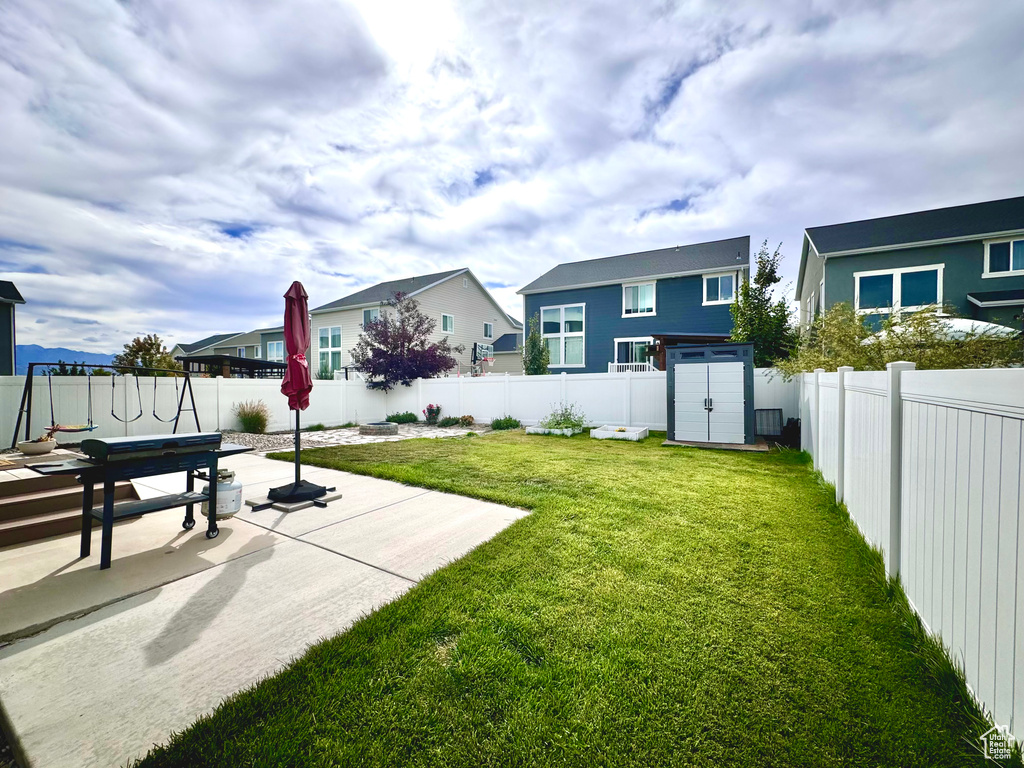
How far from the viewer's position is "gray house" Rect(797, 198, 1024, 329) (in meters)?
12.9

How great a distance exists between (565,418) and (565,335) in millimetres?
9352

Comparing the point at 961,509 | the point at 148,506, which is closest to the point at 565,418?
the point at 148,506

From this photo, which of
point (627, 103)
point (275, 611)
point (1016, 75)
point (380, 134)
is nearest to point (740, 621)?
point (275, 611)

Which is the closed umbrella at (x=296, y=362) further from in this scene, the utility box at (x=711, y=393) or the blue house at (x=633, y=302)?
the blue house at (x=633, y=302)

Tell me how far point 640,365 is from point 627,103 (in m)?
11.9

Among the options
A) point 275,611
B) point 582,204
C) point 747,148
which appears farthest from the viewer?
point 582,204

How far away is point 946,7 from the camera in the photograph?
22.1 ft

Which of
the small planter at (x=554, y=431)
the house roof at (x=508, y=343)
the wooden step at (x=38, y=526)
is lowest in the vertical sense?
the small planter at (x=554, y=431)

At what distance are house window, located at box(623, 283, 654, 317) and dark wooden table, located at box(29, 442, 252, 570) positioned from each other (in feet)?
59.6

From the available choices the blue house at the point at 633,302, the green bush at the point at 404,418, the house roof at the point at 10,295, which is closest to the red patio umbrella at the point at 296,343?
the green bush at the point at 404,418

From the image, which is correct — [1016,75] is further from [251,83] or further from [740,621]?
[251,83]

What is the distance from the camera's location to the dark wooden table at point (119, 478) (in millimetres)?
3115

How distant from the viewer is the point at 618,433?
426 inches

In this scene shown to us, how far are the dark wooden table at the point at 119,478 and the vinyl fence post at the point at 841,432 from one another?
6.37 metres
